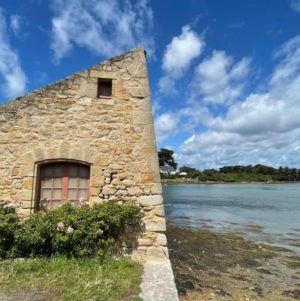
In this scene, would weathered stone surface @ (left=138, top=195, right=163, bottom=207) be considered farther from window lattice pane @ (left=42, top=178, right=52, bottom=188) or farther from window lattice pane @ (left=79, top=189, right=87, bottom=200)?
window lattice pane @ (left=42, top=178, right=52, bottom=188)

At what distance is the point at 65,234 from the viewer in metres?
5.37

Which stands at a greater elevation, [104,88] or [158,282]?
[104,88]

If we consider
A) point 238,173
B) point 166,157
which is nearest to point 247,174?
point 238,173

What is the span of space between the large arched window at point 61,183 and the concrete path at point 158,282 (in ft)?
7.08

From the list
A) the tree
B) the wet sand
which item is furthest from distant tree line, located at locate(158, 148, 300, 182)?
the wet sand

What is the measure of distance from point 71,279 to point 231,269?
5.91 metres

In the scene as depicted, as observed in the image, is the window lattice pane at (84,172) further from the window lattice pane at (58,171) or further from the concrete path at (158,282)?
the concrete path at (158,282)

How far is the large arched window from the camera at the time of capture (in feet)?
21.9

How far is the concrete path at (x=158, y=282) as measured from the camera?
13.3 ft

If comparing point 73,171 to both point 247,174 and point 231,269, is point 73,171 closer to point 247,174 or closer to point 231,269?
point 231,269

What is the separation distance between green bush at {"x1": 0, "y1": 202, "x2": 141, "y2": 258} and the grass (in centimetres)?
24

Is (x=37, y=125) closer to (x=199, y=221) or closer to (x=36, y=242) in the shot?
(x=36, y=242)

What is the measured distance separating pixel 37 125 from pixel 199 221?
1391 centimetres

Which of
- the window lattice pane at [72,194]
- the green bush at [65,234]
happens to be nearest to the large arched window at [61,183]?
the window lattice pane at [72,194]
